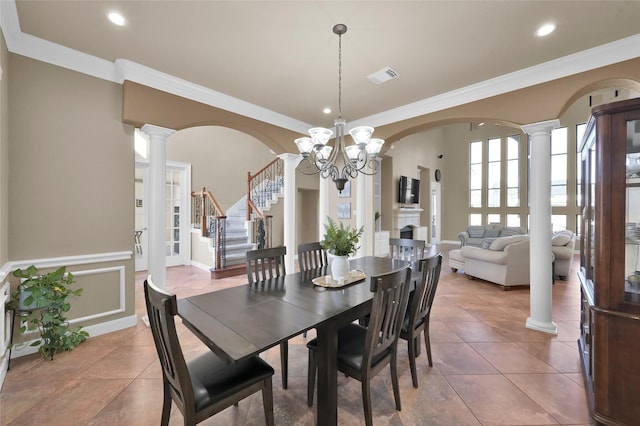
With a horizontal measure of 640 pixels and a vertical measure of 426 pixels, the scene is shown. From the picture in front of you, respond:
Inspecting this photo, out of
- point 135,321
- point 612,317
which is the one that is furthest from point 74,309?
point 612,317

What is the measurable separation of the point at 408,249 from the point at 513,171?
335 inches

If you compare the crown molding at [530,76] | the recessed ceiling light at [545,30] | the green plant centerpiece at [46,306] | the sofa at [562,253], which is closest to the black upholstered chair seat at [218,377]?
the green plant centerpiece at [46,306]

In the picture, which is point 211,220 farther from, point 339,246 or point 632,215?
point 632,215

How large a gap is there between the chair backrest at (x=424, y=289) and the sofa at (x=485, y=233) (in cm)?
567

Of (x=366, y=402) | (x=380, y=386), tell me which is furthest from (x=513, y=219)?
(x=366, y=402)

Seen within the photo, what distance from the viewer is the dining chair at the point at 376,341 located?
1532mm

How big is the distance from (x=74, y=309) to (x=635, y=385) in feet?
14.4

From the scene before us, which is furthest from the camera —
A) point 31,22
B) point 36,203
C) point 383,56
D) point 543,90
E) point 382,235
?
point 382,235

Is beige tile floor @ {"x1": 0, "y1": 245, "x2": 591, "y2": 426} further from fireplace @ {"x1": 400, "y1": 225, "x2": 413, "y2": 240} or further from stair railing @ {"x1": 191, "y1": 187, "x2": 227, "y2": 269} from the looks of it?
fireplace @ {"x1": 400, "y1": 225, "x2": 413, "y2": 240}

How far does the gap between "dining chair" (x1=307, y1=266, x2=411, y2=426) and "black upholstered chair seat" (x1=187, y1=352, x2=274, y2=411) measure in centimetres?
44

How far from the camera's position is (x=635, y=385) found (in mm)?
1538

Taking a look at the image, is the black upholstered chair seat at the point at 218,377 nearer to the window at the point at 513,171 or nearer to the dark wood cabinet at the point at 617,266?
the dark wood cabinet at the point at 617,266

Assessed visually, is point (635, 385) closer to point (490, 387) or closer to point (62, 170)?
point (490, 387)

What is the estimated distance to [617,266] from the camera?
5.31 feet
